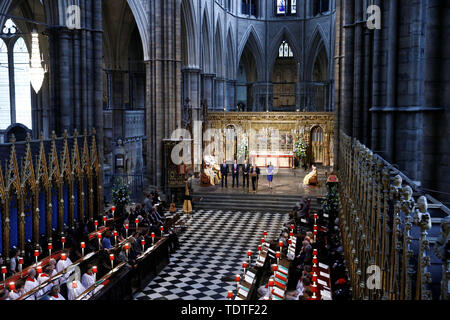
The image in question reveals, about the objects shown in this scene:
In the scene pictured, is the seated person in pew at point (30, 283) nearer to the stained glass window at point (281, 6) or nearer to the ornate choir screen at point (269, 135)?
the ornate choir screen at point (269, 135)

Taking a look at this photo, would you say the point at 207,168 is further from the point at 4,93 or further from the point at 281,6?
the point at 281,6

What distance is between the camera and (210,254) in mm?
14945

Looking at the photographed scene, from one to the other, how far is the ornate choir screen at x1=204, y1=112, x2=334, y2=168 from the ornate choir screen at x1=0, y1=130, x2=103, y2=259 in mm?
14720

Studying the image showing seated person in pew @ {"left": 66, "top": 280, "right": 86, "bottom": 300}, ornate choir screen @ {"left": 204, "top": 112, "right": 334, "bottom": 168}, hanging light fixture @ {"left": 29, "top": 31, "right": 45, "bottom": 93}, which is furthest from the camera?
ornate choir screen @ {"left": 204, "top": 112, "right": 334, "bottom": 168}

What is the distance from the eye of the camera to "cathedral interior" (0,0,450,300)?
6.29 meters

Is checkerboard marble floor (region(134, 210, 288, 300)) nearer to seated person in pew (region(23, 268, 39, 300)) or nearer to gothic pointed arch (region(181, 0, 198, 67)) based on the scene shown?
seated person in pew (region(23, 268, 39, 300))

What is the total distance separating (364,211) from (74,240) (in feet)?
27.1

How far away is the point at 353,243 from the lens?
33.7ft

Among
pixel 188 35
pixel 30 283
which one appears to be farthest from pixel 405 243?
pixel 188 35

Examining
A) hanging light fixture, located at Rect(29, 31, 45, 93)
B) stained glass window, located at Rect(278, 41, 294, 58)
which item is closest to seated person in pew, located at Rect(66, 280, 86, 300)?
hanging light fixture, located at Rect(29, 31, 45, 93)

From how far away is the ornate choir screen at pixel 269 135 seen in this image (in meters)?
31.7

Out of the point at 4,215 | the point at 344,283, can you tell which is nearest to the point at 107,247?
the point at 4,215

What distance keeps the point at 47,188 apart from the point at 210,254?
18.0 feet

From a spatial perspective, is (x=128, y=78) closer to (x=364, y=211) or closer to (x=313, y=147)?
(x=313, y=147)
